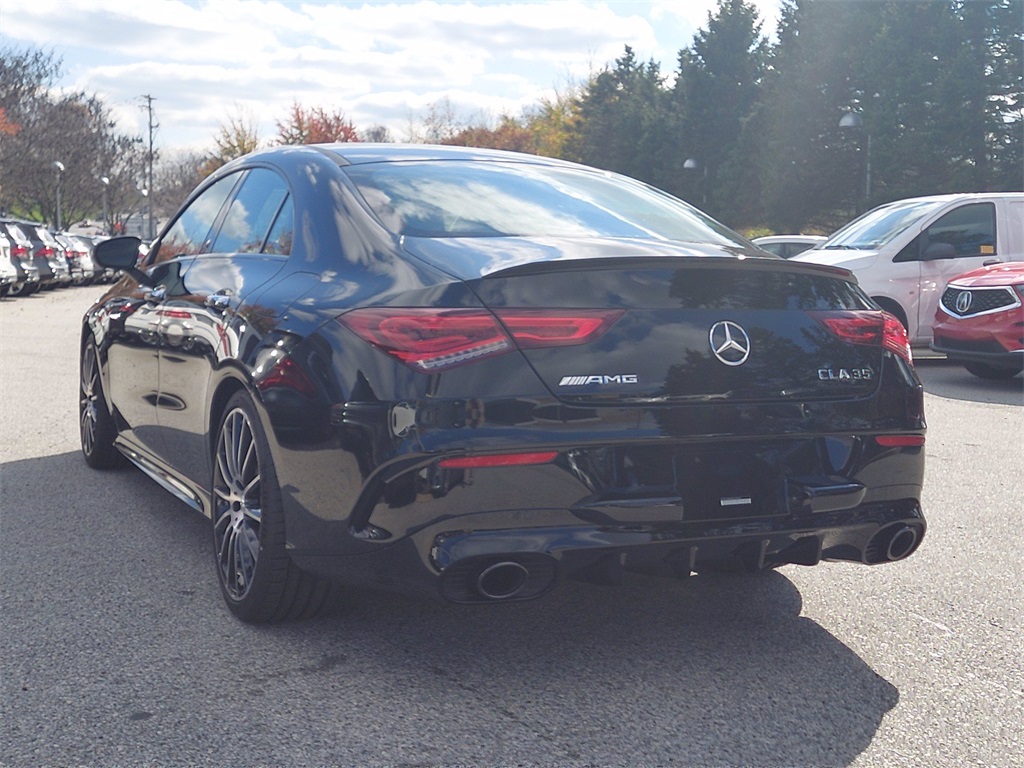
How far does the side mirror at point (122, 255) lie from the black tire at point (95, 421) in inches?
36.7

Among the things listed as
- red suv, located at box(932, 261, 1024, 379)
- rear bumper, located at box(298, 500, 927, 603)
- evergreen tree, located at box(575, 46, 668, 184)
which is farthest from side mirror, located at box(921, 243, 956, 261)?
evergreen tree, located at box(575, 46, 668, 184)

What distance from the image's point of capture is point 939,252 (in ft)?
42.2

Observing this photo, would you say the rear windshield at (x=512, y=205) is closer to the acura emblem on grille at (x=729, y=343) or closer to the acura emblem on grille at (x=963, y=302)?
the acura emblem on grille at (x=729, y=343)

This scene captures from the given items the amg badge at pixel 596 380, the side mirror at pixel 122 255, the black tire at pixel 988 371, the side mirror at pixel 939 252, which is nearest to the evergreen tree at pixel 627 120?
the side mirror at pixel 939 252

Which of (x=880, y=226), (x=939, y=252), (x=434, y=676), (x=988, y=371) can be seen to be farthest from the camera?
(x=880, y=226)

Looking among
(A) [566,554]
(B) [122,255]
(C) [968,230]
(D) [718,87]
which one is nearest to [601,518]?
(A) [566,554]

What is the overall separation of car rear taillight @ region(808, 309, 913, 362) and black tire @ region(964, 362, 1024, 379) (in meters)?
8.62

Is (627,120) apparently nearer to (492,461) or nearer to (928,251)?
(928,251)

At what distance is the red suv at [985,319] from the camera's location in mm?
11000

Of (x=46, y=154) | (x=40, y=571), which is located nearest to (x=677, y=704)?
(x=40, y=571)

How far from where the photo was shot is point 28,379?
1124 cm

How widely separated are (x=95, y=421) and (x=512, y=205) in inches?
130

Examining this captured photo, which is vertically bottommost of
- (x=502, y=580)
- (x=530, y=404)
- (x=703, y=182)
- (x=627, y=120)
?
(x=502, y=580)

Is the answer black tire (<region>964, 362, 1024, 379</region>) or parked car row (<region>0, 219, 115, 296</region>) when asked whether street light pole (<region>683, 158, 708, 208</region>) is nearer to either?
parked car row (<region>0, 219, 115, 296</region>)
